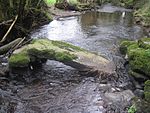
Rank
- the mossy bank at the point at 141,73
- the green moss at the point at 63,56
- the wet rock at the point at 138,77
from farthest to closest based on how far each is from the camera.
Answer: the green moss at the point at 63,56
the wet rock at the point at 138,77
the mossy bank at the point at 141,73

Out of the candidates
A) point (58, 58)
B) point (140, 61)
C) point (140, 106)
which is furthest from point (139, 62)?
point (58, 58)

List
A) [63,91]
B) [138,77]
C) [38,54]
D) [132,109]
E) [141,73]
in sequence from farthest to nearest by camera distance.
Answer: [38,54], [141,73], [138,77], [63,91], [132,109]

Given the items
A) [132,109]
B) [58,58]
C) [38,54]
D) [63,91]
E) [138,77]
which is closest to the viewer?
[132,109]

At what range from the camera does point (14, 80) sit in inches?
411

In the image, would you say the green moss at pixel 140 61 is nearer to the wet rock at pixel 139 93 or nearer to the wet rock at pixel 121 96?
the wet rock at pixel 139 93

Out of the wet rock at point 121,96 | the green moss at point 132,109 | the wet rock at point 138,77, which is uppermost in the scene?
the wet rock at point 138,77

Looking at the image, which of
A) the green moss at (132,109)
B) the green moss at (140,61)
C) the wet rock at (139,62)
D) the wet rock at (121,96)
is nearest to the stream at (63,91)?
the wet rock at (121,96)

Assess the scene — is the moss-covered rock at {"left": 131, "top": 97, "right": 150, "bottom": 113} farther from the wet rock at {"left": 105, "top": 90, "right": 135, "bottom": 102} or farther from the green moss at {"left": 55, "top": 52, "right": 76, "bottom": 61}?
the green moss at {"left": 55, "top": 52, "right": 76, "bottom": 61}

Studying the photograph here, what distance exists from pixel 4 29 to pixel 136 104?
9.17 metres

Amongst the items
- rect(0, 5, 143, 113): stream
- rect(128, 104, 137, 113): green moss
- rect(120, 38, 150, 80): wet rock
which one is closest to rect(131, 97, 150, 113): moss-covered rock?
rect(128, 104, 137, 113): green moss

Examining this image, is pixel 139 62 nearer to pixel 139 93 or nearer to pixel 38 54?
pixel 139 93

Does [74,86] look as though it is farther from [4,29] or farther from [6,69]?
[4,29]

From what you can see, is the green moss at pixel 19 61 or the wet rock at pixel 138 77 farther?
the green moss at pixel 19 61

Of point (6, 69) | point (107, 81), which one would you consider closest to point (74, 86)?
point (107, 81)
